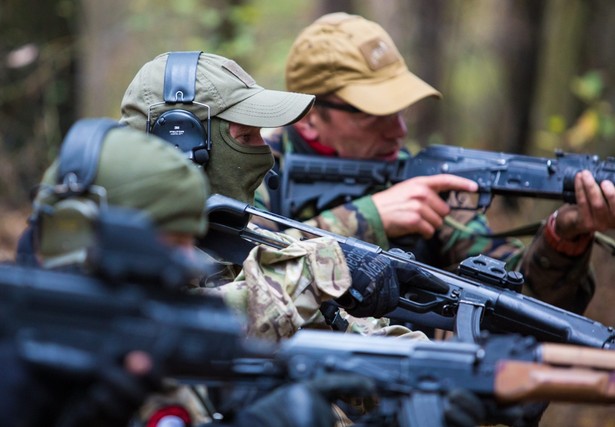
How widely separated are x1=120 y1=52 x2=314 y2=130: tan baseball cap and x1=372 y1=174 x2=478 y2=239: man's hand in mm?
1485

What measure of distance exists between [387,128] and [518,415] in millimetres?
3009

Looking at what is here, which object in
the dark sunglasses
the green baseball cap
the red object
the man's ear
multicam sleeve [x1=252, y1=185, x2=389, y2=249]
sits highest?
the green baseball cap

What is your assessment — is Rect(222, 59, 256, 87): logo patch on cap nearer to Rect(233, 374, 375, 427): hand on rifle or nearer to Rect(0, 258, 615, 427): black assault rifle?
Rect(0, 258, 615, 427): black assault rifle

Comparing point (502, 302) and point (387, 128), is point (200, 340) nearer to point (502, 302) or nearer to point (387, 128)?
point (502, 302)

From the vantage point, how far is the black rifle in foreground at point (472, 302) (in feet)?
12.8

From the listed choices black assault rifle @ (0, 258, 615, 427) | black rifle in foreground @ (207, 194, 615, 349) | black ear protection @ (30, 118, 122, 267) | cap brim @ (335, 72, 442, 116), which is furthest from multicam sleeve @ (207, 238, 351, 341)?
cap brim @ (335, 72, 442, 116)

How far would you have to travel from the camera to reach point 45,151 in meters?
10.1

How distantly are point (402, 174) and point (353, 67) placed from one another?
682mm

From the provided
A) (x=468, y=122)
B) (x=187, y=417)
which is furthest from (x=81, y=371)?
(x=468, y=122)

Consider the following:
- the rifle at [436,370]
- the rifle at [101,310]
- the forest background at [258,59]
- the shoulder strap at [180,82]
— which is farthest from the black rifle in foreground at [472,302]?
the forest background at [258,59]

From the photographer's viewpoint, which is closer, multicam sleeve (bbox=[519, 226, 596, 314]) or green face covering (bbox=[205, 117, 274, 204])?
green face covering (bbox=[205, 117, 274, 204])

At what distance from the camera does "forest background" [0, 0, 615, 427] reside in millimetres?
9008

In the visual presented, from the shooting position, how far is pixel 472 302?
4059 millimetres

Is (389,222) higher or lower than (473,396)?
lower
